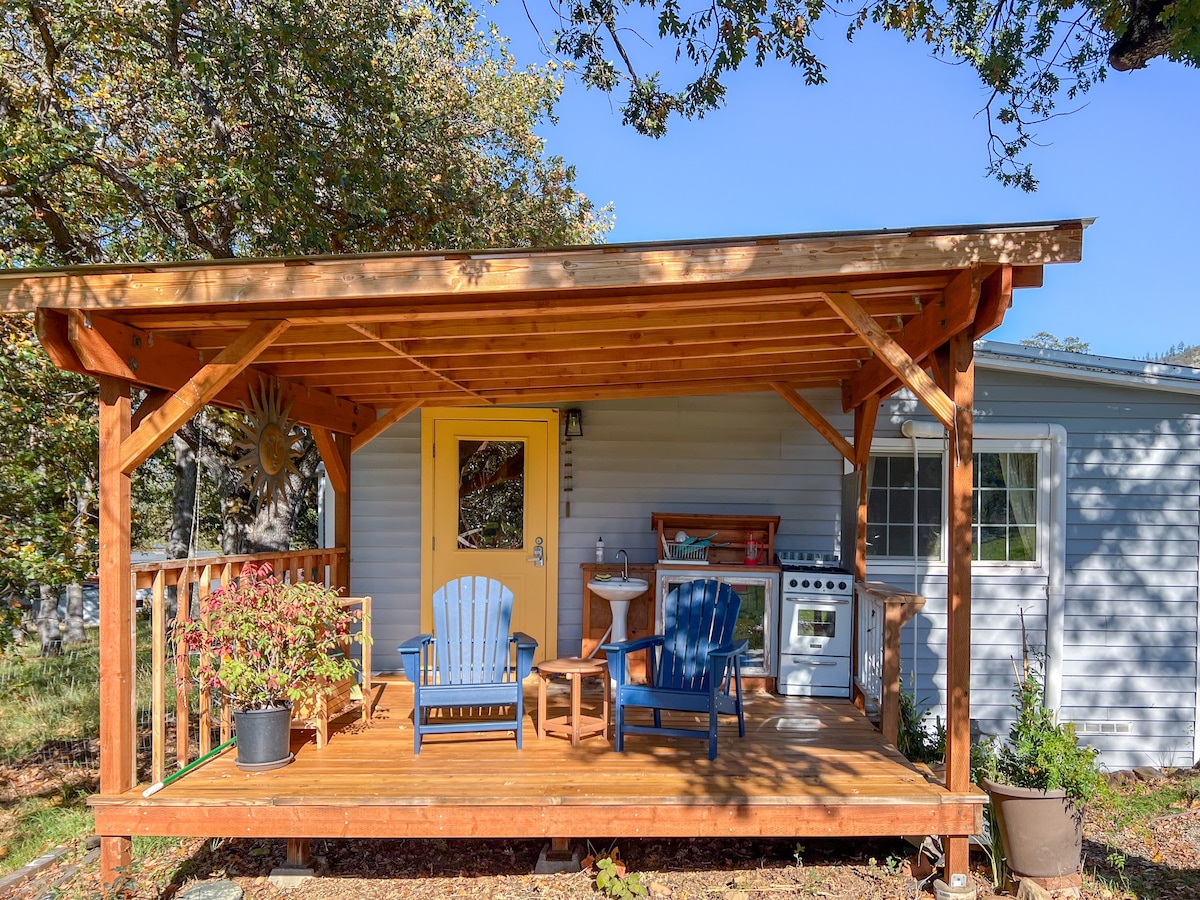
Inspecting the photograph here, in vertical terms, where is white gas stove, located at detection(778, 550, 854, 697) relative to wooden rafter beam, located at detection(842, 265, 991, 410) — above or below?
below

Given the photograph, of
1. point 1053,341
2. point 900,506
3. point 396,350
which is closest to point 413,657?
point 396,350

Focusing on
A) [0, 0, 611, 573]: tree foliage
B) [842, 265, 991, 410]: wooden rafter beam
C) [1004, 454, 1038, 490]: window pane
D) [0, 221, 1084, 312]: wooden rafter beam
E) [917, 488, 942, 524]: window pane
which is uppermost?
[0, 0, 611, 573]: tree foliage

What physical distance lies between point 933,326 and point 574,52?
13.1ft

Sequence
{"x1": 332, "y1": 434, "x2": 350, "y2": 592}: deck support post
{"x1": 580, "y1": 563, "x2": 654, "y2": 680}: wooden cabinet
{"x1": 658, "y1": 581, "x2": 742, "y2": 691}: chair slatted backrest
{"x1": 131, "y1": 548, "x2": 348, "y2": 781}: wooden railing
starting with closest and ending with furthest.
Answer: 1. {"x1": 131, "y1": 548, "x2": 348, "y2": 781}: wooden railing
2. {"x1": 658, "y1": 581, "x2": 742, "y2": 691}: chair slatted backrest
3. {"x1": 332, "y1": 434, "x2": 350, "y2": 592}: deck support post
4. {"x1": 580, "y1": 563, "x2": 654, "y2": 680}: wooden cabinet

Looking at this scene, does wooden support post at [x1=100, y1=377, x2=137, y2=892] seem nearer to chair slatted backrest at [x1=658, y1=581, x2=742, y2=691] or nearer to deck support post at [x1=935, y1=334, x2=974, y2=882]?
chair slatted backrest at [x1=658, y1=581, x2=742, y2=691]

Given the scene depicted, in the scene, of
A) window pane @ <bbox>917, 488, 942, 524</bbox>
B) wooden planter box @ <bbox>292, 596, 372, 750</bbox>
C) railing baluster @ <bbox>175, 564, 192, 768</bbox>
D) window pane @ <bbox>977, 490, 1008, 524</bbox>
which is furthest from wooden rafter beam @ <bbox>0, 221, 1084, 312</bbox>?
window pane @ <bbox>977, 490, 1008, 524</bbox>

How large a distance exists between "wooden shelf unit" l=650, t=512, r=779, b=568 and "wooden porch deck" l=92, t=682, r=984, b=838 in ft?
7.13

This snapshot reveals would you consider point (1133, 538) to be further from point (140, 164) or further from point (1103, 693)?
point (140, 164)

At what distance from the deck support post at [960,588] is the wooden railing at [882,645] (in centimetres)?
78

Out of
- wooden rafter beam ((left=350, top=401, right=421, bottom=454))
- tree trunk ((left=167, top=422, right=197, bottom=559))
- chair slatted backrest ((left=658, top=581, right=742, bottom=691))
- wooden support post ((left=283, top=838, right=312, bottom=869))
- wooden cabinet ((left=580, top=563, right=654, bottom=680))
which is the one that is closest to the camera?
wooden support post ((left=283, top=838, right=312, bottom=869))

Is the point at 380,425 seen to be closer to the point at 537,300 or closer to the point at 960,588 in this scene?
the point at 537,300

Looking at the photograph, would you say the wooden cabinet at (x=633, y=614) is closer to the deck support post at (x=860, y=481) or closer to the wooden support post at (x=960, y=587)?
the deck support post at (x=860, y=481)

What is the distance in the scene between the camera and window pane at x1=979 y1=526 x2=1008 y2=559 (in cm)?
648

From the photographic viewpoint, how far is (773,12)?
614 centimetres
